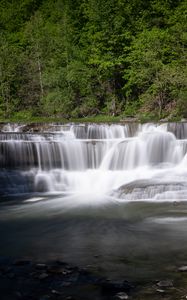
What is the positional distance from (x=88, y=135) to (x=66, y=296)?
60.5ft

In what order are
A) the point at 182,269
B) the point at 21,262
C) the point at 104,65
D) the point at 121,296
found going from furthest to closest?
the point at 104,65
the point at 21,262
the point at 182,269
the point at 121,296

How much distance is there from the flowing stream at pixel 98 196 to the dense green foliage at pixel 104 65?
9171 mm

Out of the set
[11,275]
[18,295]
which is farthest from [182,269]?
[11,275]

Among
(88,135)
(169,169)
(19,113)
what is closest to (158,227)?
(169,169)

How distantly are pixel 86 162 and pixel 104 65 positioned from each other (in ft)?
48.0

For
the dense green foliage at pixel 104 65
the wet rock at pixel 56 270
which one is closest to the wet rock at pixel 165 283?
the wet rock at pixel 56 270

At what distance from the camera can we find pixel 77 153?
73.0 feet

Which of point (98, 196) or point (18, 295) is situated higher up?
point (18, 295)

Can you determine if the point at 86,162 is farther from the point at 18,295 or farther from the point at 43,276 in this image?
the point at 18,295

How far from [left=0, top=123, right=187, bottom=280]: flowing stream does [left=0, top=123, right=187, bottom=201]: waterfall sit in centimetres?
5

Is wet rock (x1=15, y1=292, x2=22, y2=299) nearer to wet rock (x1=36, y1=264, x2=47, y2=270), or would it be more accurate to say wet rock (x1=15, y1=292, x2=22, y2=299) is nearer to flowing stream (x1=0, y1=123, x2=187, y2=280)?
wet rock (x1=36, y1=264, x2=47, y2=270)

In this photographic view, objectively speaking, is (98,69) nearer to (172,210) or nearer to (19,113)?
(19,113)

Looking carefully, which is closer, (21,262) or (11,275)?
(11,275)

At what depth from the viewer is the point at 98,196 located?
60.5 feet
